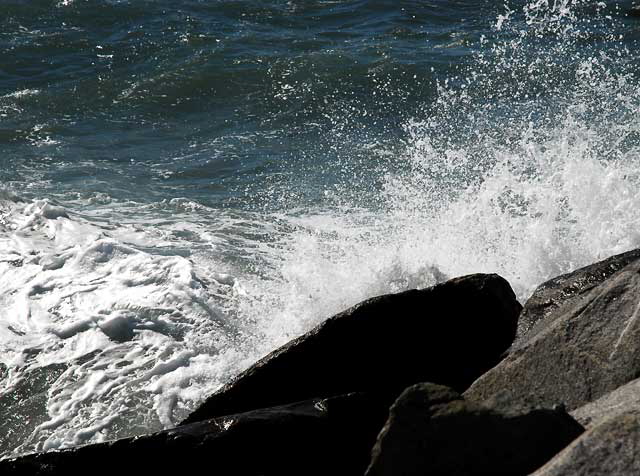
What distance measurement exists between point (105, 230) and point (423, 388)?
582cm

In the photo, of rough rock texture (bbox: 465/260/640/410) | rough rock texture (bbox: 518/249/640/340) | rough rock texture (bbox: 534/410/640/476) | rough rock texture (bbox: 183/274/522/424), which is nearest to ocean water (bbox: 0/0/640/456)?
rough rock texture (bbox: 183/274/522/424)

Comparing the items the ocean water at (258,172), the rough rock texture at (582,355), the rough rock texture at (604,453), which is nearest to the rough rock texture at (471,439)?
the rough rock texture at (604,453)

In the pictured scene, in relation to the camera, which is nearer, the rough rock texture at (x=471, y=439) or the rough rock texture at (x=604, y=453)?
the rough rock texture at (x=604, y=453)

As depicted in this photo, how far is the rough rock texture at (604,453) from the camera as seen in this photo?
2822 millimetres

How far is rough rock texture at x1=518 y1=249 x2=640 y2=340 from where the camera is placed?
507 cm

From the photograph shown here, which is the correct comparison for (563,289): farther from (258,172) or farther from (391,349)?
(258,172)

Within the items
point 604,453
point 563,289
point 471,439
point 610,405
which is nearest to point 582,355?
point 610,405

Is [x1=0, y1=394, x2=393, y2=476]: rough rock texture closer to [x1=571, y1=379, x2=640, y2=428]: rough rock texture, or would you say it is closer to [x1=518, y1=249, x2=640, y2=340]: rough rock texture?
[x1=571, y1=379, x2=640, y2=428]: rough rock texture

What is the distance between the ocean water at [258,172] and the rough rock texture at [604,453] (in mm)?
3094

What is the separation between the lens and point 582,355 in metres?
3.92

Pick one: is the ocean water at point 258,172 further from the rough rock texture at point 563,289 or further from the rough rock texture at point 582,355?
the rough rock texture at point 582,355

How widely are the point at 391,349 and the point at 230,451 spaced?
121 cm

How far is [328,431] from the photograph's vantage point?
4.11 metres

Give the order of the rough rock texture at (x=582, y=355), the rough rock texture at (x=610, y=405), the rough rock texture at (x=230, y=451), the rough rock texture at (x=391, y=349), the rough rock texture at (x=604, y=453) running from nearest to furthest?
the rough rock texture at (x=604, y=453) → the rough rock texture at (x=610, y=405) → the rough rock texture at (x=582, y=355) → the rough rock texture at (x=230, y=451) → the rough rock texture at (x=391, y=349)
